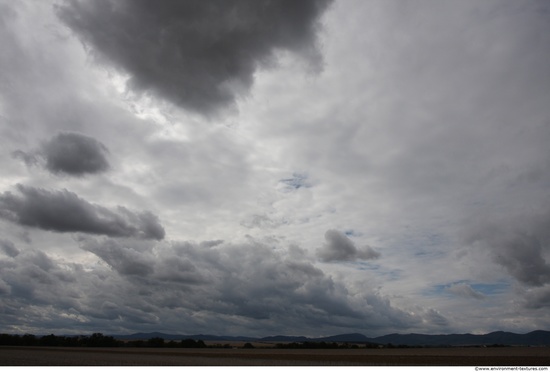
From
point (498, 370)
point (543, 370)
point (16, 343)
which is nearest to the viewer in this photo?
point (543, 370)

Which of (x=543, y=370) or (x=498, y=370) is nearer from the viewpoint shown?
(x=543, y=370)

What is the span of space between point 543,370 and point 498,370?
6.39 metres

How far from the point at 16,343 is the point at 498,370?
215 m

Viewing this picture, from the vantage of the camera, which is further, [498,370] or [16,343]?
[16,343]

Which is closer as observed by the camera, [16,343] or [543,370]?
[543,370]

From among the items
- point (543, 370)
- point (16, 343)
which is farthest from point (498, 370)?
point (16, 343)

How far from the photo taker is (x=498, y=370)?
63750 millimetres

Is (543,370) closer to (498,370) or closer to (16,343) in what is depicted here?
(498,370)

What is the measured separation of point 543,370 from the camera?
59188mm

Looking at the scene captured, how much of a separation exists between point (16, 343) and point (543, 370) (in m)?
221

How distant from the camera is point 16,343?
655 feet

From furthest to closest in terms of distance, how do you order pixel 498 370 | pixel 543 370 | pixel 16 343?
1. pixel 16 343
2. pixel 498 370
3. pixel 543 370
